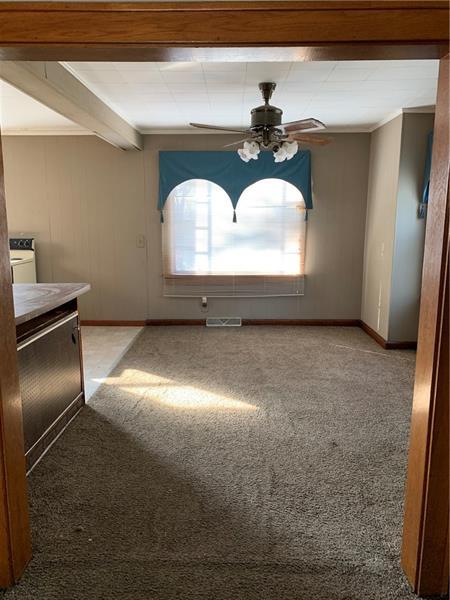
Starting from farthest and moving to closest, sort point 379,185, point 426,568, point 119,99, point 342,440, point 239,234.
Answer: point 239,234
point 379,185
point 119,99
point 342,440
point 426,568

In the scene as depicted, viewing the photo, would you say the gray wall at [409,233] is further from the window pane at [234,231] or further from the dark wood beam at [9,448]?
the dark wood beam at [9,448]

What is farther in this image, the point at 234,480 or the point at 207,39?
the point at 234,480

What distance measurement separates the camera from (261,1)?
1.24 m

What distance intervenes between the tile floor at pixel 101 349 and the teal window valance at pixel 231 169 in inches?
77.7

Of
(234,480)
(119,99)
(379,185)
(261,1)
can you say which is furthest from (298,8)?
(379,185)

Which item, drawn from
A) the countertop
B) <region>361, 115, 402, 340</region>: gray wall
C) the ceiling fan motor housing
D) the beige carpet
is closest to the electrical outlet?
the beige carpet

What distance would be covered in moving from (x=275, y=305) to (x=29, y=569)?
4.18 metres

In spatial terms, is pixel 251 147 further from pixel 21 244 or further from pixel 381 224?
pixel 21 244

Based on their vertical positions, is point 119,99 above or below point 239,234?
above

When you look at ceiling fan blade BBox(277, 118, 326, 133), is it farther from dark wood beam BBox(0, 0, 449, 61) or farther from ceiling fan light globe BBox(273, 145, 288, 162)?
dark wood beam BBox(0, 0, 449, 61)

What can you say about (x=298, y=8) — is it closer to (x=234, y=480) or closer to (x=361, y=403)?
(x=234, y=480)

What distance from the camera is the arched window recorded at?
5.16m

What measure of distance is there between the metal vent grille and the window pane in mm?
591

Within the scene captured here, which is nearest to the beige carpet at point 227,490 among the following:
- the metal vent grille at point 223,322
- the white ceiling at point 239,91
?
the metal vent grille at point 223,322
